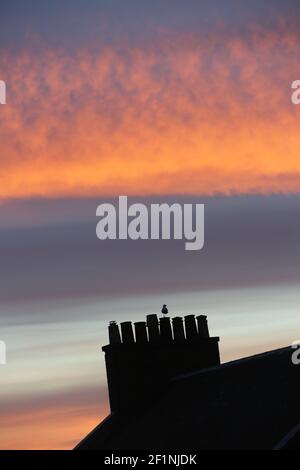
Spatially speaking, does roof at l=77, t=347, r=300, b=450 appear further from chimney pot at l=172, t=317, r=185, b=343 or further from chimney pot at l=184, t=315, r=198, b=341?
chimney pot at l=184, t=315, r=198, b=341

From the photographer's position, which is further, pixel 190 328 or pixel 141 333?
pixel 190 328

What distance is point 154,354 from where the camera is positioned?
3869 centimetres

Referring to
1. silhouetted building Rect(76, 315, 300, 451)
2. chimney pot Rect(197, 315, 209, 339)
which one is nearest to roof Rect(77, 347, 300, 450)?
silhouetted building Rect(76, 315, 300, 451)

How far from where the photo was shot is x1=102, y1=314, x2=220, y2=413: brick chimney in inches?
1517

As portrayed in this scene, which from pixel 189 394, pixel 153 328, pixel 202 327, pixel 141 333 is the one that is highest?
pixel 202 327

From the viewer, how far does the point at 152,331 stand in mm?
38719

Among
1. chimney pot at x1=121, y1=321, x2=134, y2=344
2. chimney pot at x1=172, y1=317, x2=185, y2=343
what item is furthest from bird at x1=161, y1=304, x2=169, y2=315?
chimney pot at x1=121, y1=321, x2=134, y2=344

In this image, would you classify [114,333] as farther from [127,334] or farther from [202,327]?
[202,327]

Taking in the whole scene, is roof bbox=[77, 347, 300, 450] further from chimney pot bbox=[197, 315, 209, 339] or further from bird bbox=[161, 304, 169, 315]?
bird bbox=[161, 304, 169, 315]

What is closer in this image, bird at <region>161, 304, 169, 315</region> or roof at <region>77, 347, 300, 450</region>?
roof at <region>77, 347, 300, 450</region>

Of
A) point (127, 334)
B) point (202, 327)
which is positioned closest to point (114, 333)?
point (127, 334)

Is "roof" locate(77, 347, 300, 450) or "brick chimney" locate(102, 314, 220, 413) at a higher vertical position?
"brick chimney" locate(102, 314, 220, 413)
